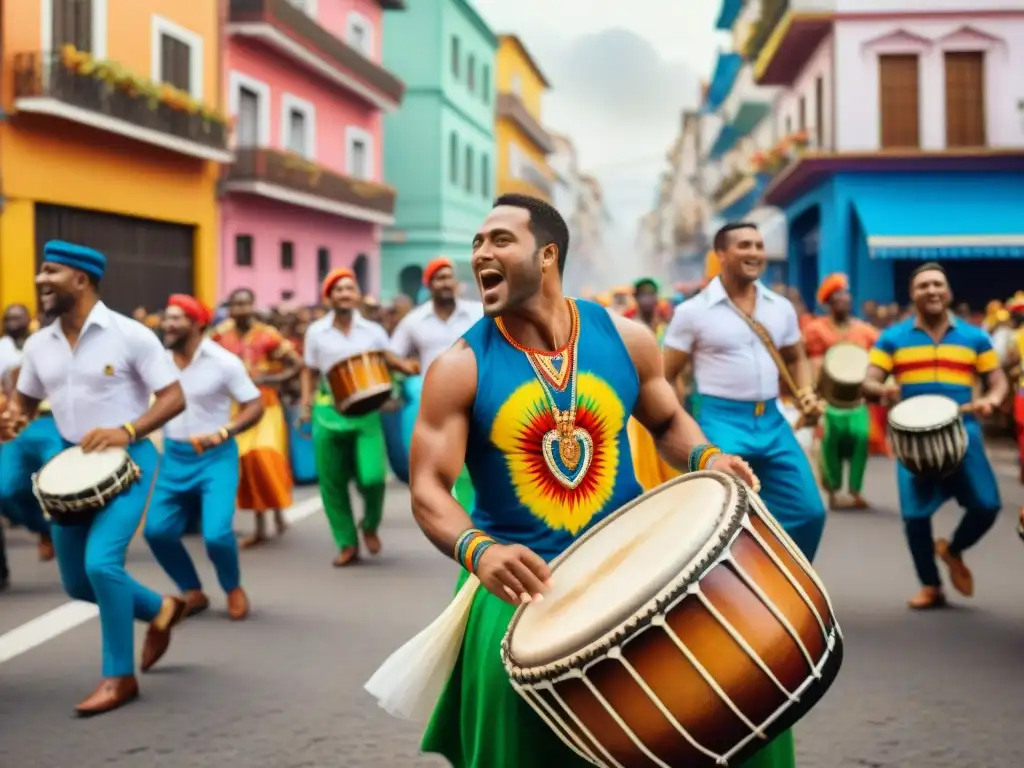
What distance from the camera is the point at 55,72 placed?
20.7 m

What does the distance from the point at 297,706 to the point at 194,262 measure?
72.8ft

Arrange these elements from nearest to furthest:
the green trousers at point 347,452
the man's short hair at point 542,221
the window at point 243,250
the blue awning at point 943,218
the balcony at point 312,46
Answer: the man's short hair at point 542,221, the green trousers at point 347,452, the blue awning at point 943,218, the balcony at point 312,46, the window at point 243,250

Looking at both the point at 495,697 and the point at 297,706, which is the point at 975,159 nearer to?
the point at 297,706

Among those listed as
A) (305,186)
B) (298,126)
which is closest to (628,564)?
(305,186)

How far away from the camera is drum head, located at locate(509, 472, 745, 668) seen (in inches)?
116

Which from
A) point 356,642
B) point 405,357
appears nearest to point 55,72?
point 405,357

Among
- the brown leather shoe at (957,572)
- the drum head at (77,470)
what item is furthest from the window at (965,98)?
the drum head at (77,470)

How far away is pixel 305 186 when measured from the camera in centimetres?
3067

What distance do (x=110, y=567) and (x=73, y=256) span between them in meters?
1.32

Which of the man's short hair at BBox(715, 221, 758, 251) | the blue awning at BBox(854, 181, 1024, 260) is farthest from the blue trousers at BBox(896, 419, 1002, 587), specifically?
the blue awning at BBox(854, 181, 1024, 260)

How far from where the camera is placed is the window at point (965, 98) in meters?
27.2

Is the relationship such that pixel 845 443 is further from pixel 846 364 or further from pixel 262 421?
pixel 262 421

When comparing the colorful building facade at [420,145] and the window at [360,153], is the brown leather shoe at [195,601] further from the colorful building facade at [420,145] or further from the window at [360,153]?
the colorful building facade at [420,145]

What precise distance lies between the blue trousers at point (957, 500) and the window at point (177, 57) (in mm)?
19901
